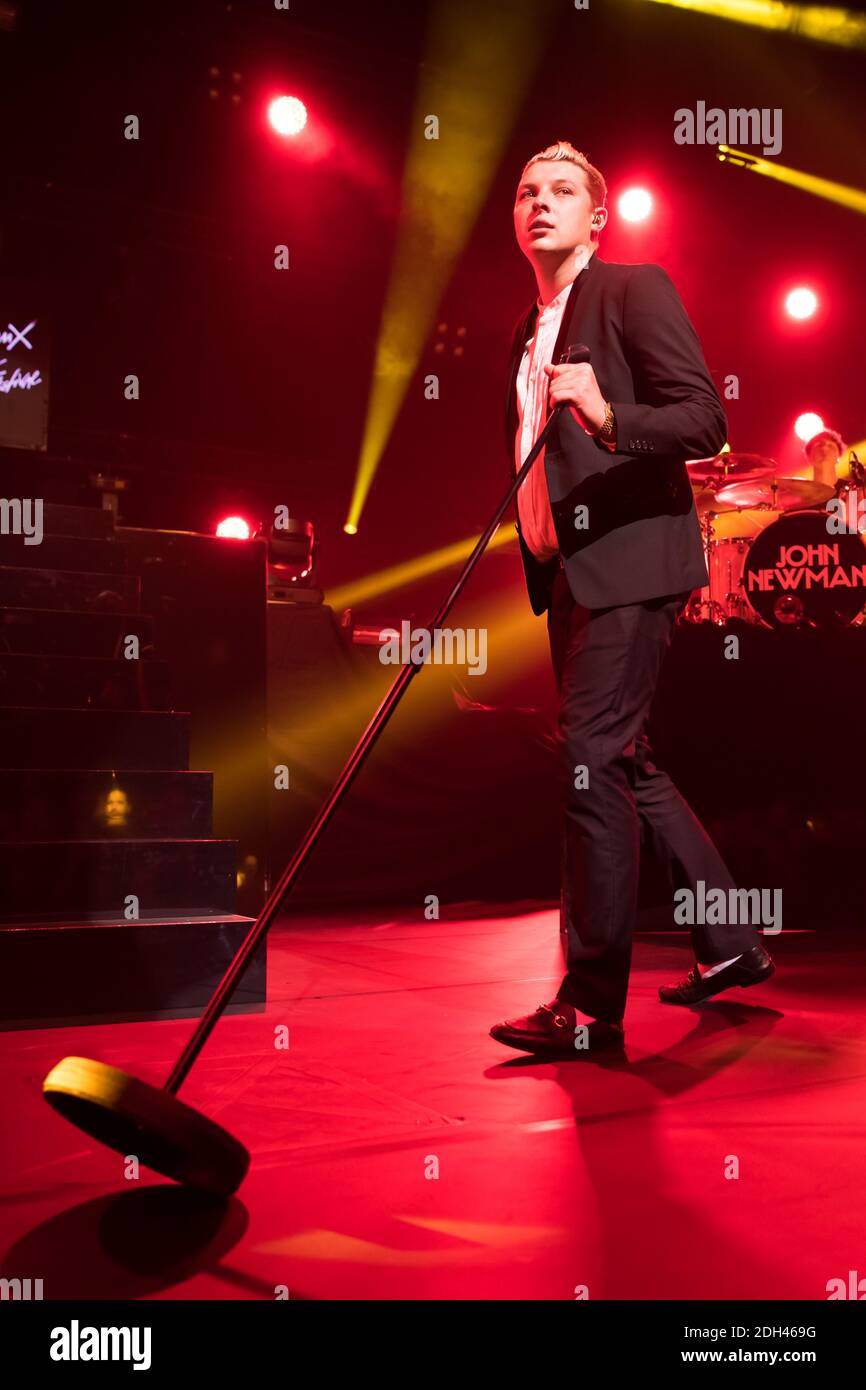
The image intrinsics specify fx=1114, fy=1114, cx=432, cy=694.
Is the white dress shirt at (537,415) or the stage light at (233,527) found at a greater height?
the stage light at (233,527)

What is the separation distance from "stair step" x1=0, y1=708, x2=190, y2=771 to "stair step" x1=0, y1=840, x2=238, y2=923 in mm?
248

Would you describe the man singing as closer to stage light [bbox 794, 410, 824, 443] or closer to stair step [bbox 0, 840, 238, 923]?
stair step [bbox 0, 840, 238, 923]

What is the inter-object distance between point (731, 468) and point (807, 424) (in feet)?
9.45

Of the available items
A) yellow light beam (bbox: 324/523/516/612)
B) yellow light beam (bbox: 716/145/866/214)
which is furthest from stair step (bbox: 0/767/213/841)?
yellow light beam (bbox: 324/523/516/612)

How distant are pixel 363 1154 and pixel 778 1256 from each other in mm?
530

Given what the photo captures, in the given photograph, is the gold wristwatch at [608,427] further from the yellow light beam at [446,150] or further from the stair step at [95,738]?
the yellow light beam at [446,150]

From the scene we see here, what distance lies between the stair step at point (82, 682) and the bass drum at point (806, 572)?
113 inches

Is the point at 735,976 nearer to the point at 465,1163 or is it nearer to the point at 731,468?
the point at 465,1163

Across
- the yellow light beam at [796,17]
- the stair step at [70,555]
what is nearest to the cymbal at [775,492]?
the yellow light beam at [796,17]

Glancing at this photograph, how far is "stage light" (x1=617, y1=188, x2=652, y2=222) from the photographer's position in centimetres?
702

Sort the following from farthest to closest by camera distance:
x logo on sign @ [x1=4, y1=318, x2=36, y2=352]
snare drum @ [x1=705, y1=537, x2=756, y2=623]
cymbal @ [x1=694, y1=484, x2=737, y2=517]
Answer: x logo on sign @ [x1=4, y1=318, x2=36, y2=352] < cymbal @ [x1=694, y1=484, x2=737, y2=517] < snare drum @ [x1=705, y1=537, x2=756, y2=623]

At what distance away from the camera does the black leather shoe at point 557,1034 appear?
1910 mm
